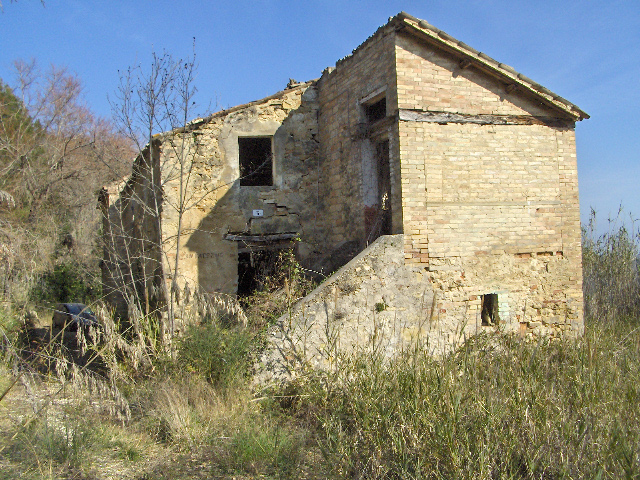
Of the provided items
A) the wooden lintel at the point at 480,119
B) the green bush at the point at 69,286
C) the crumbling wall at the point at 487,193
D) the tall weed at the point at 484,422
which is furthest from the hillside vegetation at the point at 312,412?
the green bush at the point at 69,286

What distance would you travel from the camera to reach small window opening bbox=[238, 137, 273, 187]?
11.1 meters

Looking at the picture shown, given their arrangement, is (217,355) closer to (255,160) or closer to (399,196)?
(399,196)

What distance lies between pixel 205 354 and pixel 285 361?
105cm

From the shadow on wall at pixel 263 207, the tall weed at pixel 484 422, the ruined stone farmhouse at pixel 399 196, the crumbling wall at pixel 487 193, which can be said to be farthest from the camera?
the shadow on wall at pixel 263 207

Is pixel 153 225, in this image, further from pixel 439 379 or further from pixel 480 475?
A: pixel 480 475

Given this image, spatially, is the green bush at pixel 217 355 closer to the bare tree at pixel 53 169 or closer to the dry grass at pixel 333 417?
the dry grass at pixel 333 417

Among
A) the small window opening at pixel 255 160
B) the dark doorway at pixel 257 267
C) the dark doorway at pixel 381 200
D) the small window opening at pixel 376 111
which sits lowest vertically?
the dark doorway at pixel 257 267

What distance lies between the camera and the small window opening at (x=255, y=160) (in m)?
11.1

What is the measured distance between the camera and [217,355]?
21.5ft

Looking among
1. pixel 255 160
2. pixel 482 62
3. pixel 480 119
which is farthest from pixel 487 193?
pixel 255 160

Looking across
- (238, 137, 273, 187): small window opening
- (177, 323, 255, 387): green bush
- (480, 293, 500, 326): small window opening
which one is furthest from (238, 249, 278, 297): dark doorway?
(480, 293, 500, 326): small window opening

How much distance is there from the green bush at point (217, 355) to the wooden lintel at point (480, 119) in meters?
4.33

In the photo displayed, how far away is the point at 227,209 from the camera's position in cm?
991

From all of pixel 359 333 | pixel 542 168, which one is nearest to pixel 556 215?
pixel 542 168
